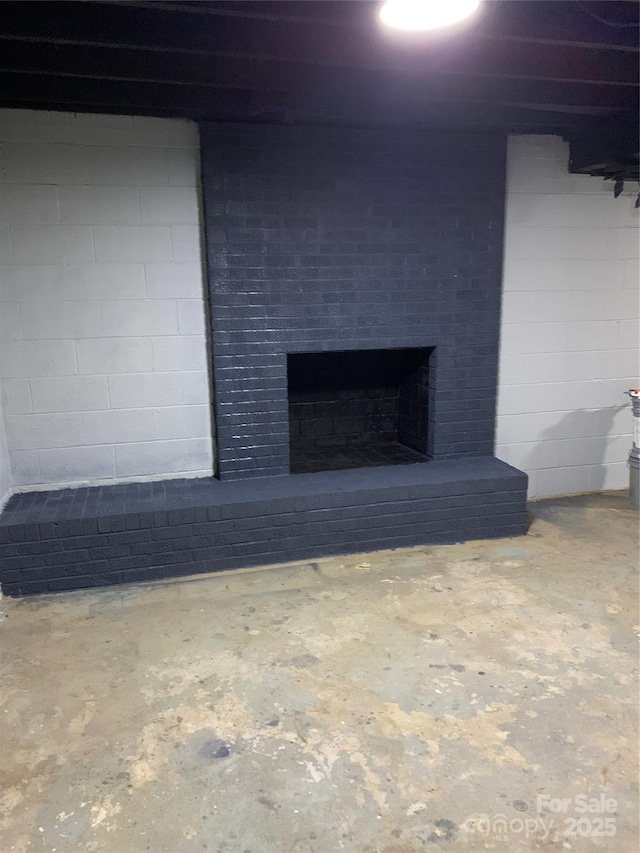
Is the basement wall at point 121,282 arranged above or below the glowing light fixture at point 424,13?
below

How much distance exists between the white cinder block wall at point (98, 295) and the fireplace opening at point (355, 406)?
984 mm

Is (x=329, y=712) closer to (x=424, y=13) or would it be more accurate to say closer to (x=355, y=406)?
(x=424, y=13)

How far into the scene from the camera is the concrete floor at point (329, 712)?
1.80m

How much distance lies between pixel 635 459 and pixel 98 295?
3.67 metres

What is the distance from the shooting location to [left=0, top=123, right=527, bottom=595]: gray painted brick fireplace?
3.33 meters

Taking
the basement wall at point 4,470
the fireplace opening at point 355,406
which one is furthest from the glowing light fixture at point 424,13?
the basement wall at point 4,470

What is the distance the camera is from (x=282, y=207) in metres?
3.60

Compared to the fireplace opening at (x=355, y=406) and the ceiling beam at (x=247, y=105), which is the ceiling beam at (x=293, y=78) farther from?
the fireplace opening at (x=355, y=406)

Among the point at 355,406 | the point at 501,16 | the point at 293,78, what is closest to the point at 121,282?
the point at 293,78

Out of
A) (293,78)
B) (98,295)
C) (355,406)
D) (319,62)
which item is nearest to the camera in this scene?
(319,62)

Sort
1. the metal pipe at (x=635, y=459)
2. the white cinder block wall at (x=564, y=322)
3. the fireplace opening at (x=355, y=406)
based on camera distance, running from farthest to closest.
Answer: the fireplace opening at (x=355, y=406) → the metal pipe at (x=635, y=459) → the white cinder block wall at (x=564, y=322)

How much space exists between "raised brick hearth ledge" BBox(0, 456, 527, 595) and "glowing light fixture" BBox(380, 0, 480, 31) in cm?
228

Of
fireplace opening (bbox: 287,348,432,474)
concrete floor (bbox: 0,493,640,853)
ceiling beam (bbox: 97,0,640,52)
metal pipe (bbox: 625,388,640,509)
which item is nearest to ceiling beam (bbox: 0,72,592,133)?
ceiling beam (bbox: 97,0,640,52)

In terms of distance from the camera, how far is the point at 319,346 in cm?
380
